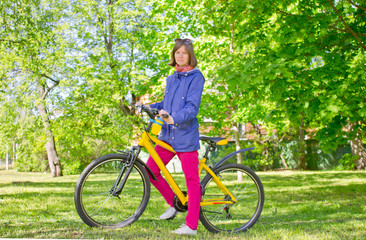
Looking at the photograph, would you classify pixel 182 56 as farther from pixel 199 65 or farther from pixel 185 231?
pixel 199 65

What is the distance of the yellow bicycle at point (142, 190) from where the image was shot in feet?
12.4

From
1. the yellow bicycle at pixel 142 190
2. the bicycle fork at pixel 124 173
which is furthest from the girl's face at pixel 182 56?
the bicycle fork at pixel 124 173

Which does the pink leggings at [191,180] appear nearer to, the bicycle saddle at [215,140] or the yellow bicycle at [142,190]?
the yellow bicycle at [142,190]

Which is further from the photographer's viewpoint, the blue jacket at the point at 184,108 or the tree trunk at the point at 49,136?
the tree trunk at the point at 49,136

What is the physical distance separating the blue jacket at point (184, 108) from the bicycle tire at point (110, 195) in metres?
0.47

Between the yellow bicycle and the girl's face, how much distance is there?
2.06ft

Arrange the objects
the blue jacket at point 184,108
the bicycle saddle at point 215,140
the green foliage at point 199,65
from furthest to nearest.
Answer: the green foliage at point 199,65
the bicycle saddle at point 215,140
the blue jacket at point 184,108

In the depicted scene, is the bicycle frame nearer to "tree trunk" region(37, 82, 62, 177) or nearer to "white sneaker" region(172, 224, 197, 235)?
"white sneaker" region(172, 224, 197, 235)

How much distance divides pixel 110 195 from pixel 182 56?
5.45 feet

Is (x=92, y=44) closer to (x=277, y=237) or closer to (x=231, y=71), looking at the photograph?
(x=231, y=71)

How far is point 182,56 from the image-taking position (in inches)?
157

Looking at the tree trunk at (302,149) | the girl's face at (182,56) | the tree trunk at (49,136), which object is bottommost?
the tree trunk at (302,149)

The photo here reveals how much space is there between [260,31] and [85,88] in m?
12.8

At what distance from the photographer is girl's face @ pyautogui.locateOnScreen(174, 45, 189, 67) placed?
399cm
